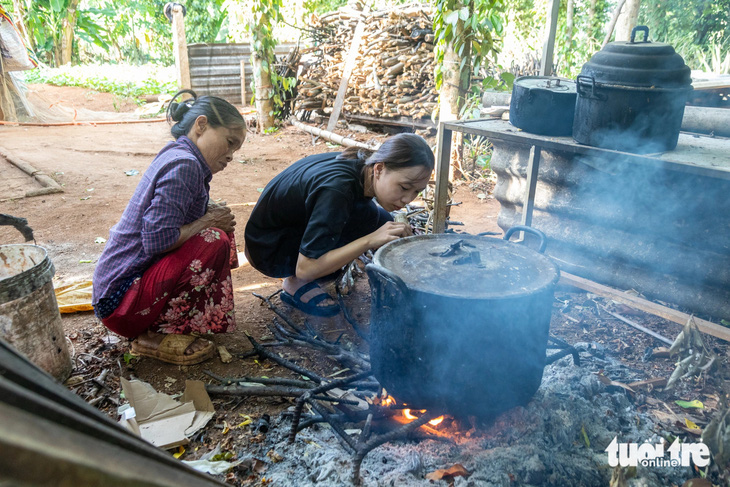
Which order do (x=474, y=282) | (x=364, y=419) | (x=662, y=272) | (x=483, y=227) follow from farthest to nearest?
(x=483, y=227), (x=662, y=272), (x=364, y=419), (x=474, y=282)

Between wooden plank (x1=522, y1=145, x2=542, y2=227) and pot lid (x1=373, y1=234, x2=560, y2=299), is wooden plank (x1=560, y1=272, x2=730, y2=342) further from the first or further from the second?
pot lid (x1=373, y1=234, x2=560, y2=299)

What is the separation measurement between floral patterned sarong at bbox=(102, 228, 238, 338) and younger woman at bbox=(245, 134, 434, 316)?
0.36 metres

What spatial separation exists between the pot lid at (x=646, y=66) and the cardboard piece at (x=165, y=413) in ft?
8.86

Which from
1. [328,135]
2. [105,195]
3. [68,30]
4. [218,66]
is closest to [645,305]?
[105,195]

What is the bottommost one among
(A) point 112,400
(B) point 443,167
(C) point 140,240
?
(A) point 112,400

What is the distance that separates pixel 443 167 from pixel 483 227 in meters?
1.59

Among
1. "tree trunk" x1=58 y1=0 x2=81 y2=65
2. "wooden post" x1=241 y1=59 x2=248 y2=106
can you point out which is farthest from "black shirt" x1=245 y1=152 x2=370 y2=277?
"tree trunk" x1=58 y1=0 x2=81 y2=65

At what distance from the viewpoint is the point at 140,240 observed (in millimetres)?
2611

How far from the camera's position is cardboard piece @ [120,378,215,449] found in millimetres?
2236

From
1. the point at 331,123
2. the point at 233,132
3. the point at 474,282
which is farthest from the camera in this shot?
the point at 331,123

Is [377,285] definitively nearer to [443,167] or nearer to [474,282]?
[474,282]

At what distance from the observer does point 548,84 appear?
339 cm

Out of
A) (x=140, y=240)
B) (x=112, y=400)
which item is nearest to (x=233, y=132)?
(x=140, y=240)

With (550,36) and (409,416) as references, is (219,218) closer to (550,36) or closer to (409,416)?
(409,416)
